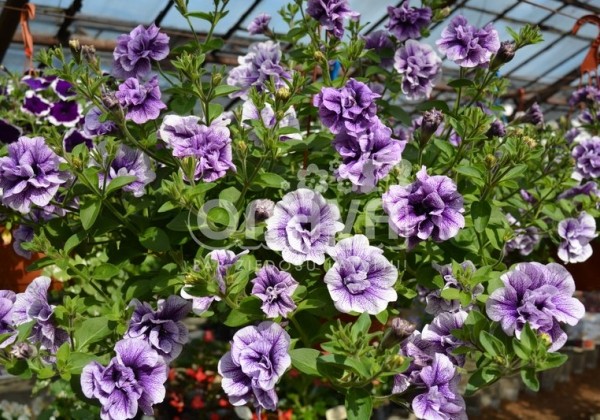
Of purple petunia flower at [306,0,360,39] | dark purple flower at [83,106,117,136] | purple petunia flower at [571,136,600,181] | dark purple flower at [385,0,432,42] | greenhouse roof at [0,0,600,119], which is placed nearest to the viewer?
dark purple flower at [83,106,117,136]

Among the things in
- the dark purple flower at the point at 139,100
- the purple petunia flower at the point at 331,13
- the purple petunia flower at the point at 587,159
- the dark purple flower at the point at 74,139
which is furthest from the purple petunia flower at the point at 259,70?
the purple petunia flower at the point at 587,159

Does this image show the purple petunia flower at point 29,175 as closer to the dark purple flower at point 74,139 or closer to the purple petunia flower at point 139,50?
the purple petunia flower at point 139,50

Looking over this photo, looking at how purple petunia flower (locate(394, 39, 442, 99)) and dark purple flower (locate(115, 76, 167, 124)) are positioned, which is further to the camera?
purple petunia flower (locate(394, 39, 442, 99))

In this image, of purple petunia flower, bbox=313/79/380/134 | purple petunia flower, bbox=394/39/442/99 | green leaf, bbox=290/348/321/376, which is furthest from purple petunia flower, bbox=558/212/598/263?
green leaf, bbox=290/348/321/376

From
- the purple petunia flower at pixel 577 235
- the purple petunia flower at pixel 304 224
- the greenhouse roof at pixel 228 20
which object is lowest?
the greenhouse roof at pixel 228 20

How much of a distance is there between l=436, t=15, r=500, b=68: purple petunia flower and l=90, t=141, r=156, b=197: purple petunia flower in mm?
629

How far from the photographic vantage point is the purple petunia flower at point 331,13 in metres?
1.27

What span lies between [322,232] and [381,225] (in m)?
0.18

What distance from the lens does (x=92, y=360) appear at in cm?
97

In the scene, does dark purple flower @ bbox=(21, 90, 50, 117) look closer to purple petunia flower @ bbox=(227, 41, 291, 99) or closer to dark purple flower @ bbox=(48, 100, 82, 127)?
dark purple flower @ bbox=(48, 100, 82, 127)

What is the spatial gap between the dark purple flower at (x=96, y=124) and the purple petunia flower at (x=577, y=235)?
1.04 meters

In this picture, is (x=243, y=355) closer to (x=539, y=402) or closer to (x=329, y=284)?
(x=329, y=284)

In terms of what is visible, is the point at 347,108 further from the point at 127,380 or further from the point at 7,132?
the point at 7,132

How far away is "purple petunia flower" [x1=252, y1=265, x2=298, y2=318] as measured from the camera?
92 centimetres
